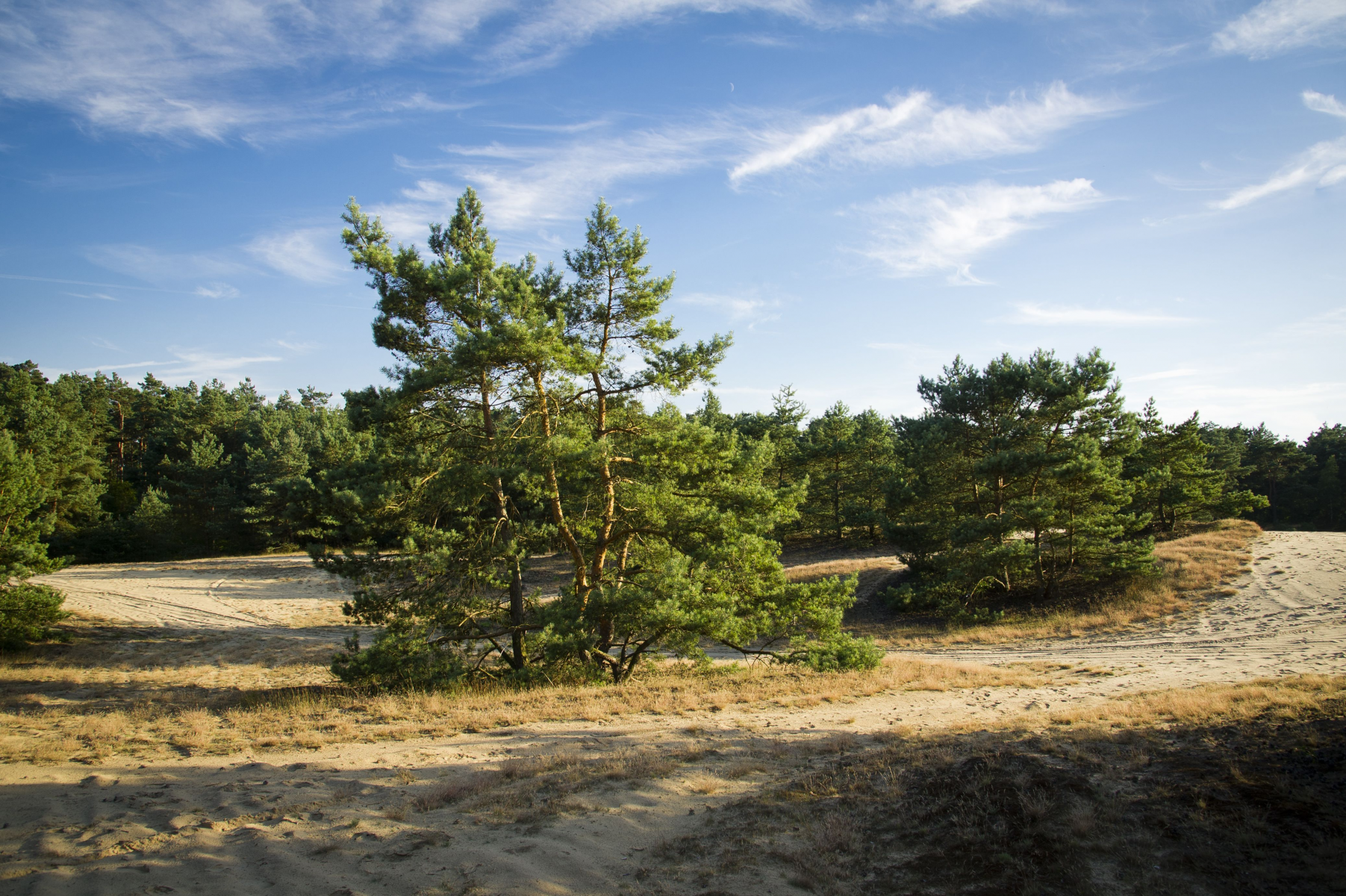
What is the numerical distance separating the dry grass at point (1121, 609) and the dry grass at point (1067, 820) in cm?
1524

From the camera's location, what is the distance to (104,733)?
9.92 meters

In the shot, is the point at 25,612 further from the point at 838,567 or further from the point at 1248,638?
the point at 1248,638

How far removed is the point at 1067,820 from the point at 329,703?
41.9 feet

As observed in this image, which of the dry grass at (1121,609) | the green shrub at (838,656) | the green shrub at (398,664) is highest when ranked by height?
the green shrub at (398,664)

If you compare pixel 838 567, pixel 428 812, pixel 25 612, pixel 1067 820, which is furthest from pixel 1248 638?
pixel 25 612

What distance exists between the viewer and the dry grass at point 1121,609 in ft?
71.8

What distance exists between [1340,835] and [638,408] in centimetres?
1321

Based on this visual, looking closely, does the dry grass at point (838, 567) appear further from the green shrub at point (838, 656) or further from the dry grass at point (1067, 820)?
the dry grass at point (1067, 820)

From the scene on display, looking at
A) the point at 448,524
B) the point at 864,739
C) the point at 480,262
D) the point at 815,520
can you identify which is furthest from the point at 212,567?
the point at 864,739

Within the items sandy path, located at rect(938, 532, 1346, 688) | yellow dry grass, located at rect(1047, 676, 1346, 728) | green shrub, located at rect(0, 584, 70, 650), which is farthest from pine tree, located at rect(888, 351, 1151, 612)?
green shrub, located at rect(0, 584, 70, 650)

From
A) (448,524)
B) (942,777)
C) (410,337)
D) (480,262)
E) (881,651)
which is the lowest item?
(881,651)

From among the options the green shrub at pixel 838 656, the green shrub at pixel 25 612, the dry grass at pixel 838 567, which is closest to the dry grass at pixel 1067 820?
the green shrub at pixel 838 656

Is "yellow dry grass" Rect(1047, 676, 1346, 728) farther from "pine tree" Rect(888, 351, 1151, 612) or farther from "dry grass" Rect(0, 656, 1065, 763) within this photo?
"pine tree" Rect(888, 351, 1151, 612)

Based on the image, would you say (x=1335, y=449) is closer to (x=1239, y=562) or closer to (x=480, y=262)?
(x=1239, y=562)
